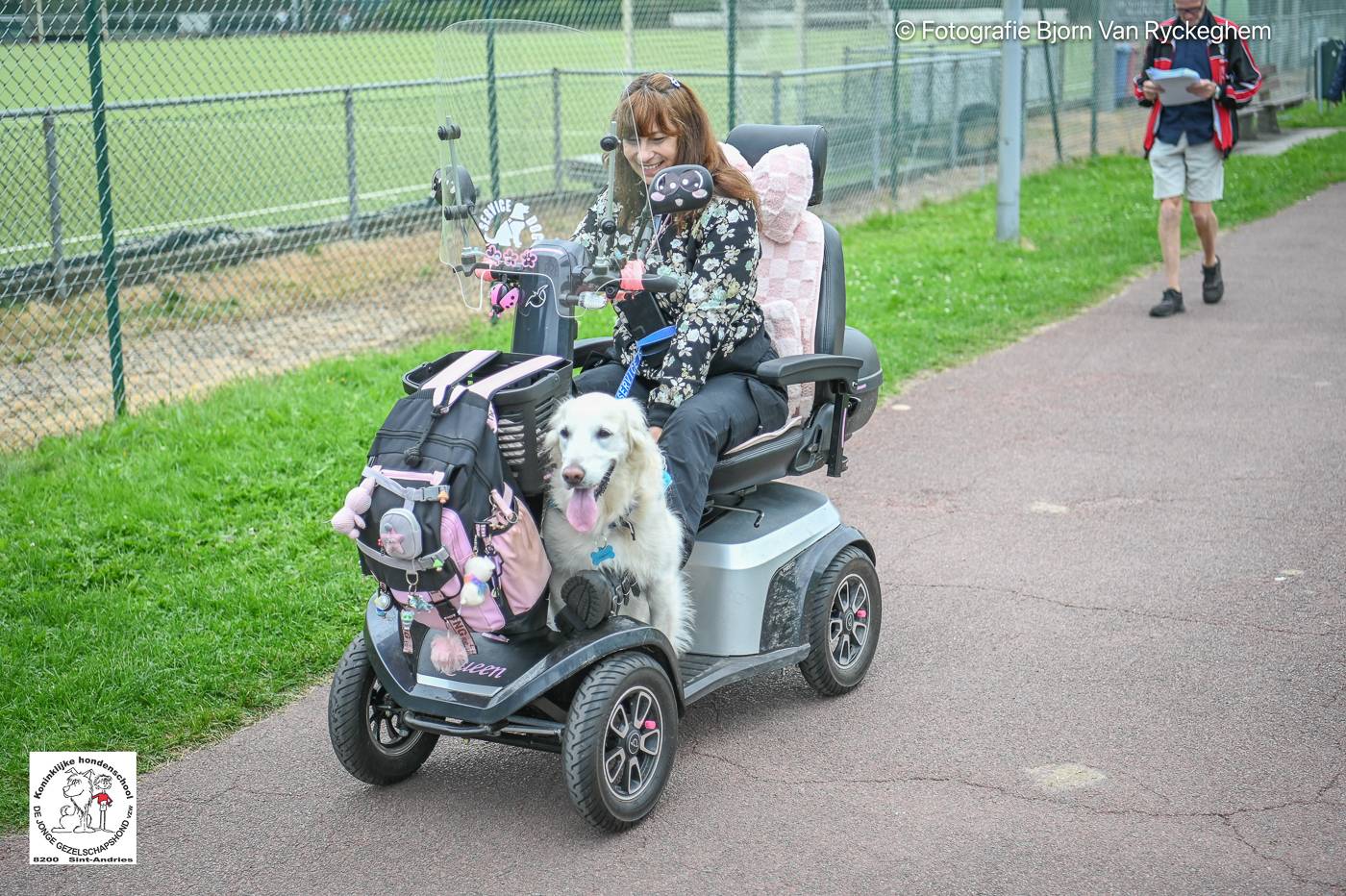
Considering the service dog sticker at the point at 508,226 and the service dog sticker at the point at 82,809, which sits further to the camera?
the service dog sticker at the point at 508,226

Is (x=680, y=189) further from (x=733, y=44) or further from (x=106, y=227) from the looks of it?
(x=733, y=44)

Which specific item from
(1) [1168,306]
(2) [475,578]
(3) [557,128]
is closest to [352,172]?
(3) [557,128]

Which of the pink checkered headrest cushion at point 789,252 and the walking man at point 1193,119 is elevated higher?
the walking man at point 1193,119

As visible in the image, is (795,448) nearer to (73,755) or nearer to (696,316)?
(696,316)

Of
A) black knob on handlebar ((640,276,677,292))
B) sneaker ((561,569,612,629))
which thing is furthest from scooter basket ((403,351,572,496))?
black knob on handlebar ((640,276,677,292))

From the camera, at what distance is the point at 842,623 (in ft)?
14.8

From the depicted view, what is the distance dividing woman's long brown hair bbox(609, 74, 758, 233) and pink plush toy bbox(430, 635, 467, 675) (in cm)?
129

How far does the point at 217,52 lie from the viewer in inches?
344

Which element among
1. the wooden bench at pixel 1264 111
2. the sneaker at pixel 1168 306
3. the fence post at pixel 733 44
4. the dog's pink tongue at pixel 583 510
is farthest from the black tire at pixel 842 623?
the wooden bench at pixel 1264 111

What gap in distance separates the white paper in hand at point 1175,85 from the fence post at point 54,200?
7.38 m

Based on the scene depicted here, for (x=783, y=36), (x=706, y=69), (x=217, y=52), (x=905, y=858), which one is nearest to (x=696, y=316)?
(x=905, y=858)

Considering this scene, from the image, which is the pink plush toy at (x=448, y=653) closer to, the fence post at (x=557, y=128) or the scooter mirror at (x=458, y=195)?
the scooter mirror at (x=458, y=195)

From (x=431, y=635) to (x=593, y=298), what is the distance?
1.04 meters

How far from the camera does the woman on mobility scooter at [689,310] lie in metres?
4.03
